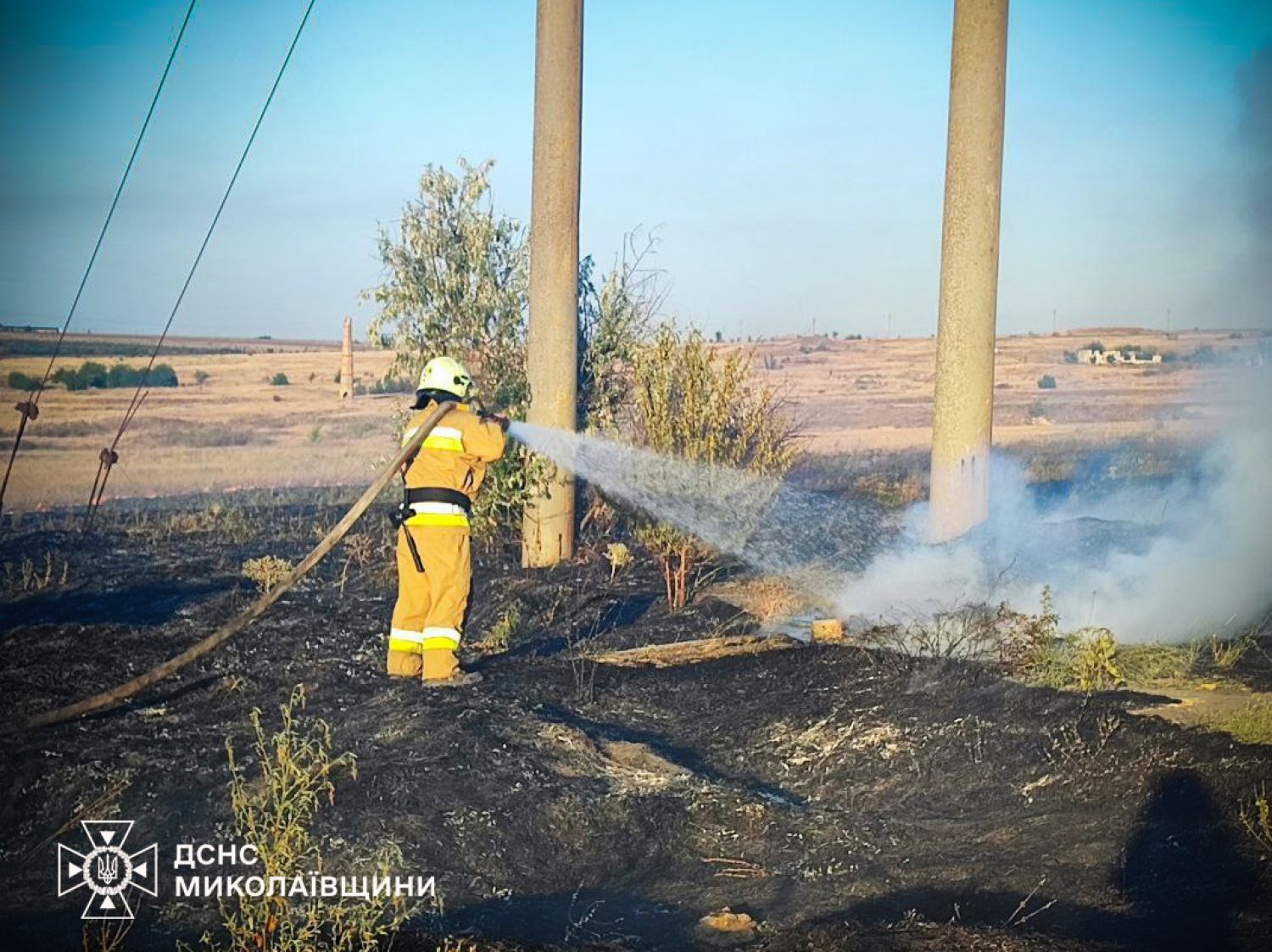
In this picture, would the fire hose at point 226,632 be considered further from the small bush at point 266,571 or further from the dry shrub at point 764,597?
the small bush at point 266,571

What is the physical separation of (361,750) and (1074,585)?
4891mm

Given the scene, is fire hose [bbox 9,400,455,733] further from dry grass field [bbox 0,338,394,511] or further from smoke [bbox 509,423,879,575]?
dry grass field [bbox 0,338,394,511]

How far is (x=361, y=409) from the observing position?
34.5 metres

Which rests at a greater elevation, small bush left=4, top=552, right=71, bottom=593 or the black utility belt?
the black utility belt

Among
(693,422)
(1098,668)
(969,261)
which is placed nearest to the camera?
(1098,668)

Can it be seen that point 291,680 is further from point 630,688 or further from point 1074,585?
point 1074,585

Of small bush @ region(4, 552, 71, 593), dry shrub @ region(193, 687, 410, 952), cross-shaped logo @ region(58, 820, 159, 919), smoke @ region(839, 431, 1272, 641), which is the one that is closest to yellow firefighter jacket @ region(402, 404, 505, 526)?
dry shrub @ region(193, 687, 410, 952)

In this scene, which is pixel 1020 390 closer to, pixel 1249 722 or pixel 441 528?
pixel 441 528

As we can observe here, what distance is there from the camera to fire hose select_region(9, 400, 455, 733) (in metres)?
7.97

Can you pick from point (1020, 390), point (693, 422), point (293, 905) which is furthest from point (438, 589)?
point (1020, 390)

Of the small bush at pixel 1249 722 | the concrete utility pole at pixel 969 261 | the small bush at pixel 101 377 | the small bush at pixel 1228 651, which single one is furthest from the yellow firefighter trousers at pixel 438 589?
the small bush at pixel 101 377

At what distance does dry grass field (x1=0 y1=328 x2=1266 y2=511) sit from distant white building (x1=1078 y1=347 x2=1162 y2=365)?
1.87 ft

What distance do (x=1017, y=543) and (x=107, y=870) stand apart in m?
6.63

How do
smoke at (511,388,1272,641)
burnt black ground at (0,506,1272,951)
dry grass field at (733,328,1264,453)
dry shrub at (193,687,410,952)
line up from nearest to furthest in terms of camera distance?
dry shrub at (193,687,410,952) < burnt black ground at (0,506,1272,951) < smoke at (511,388,1272,641) < dry grass field at (733,328,1264,453)
